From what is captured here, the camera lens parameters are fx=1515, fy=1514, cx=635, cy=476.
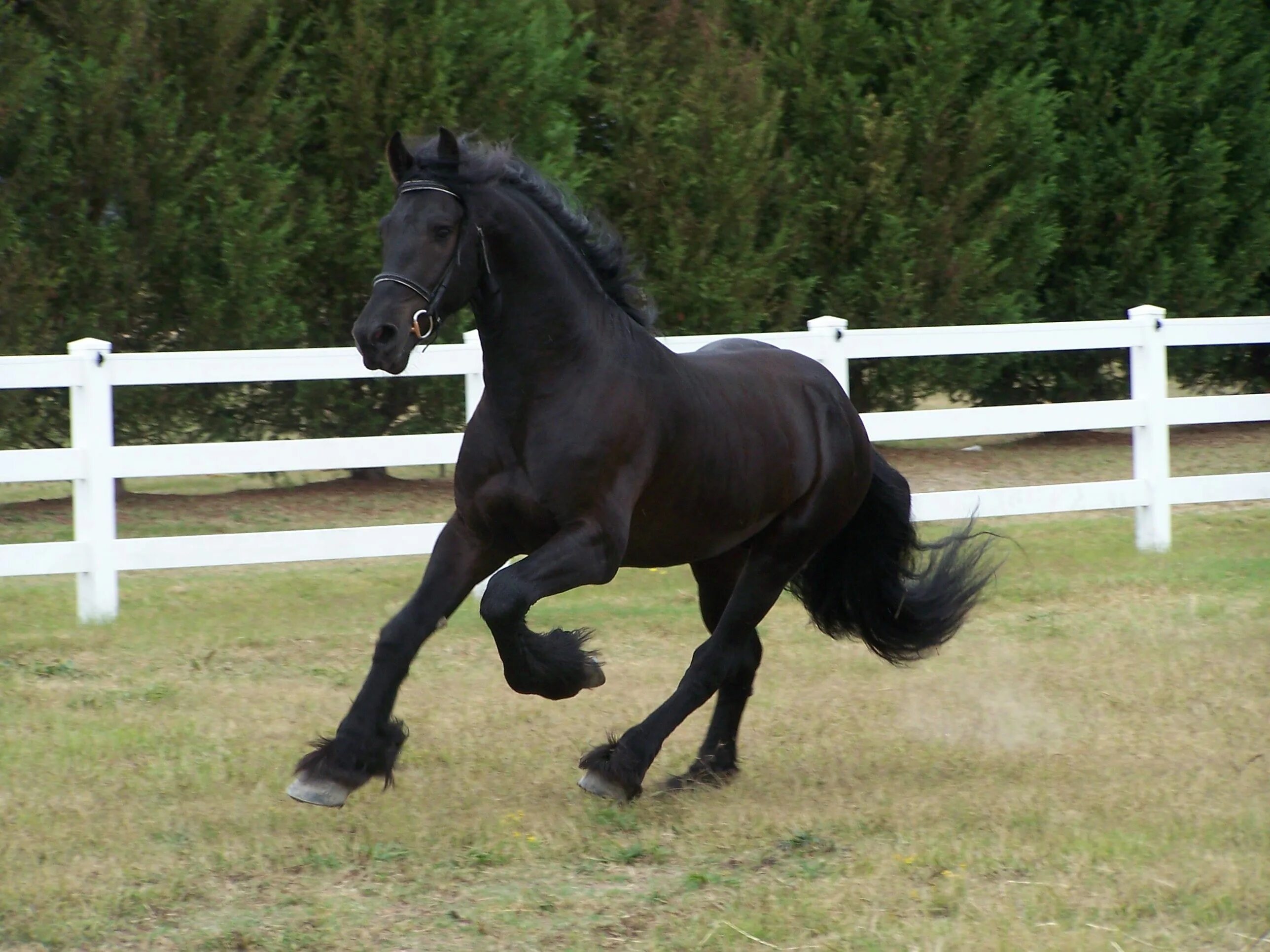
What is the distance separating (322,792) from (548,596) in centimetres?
89

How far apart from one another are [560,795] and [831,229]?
8.80 m

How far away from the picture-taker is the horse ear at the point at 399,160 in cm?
446

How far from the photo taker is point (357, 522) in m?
10.8

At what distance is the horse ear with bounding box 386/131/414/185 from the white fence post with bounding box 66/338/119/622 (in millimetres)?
3702

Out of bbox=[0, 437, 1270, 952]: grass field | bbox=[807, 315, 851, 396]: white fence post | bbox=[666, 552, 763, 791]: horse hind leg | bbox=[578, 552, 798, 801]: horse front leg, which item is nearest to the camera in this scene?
bbox=[0, 437, 1270, 952]: grass field

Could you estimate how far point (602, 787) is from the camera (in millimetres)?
4957

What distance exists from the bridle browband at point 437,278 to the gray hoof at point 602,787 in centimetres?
158

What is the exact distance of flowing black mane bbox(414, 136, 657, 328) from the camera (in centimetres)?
454

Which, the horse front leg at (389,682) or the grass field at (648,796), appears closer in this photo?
the grass field at (648,796)

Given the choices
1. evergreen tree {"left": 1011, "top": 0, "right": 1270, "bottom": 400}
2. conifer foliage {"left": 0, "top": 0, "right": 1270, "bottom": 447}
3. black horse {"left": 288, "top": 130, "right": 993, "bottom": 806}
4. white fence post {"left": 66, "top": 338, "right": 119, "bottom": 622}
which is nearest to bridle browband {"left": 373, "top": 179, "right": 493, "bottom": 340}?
black horse {"left": 288, "top": 130, "right": 993, "bottom": 806}

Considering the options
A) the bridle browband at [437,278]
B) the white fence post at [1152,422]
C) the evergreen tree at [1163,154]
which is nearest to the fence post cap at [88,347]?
the bridle browband at [437,278]

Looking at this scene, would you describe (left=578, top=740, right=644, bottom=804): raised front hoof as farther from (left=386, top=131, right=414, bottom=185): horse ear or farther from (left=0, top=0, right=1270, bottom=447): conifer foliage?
→ (left=0, top=0, right=1270, bottom=447): conifer foliage

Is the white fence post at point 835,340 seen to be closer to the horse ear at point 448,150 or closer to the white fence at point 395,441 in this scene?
the white fence at point 395,441

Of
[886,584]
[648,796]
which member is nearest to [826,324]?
[886,584]
